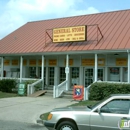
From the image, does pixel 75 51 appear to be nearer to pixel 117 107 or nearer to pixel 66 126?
pixel 66 126

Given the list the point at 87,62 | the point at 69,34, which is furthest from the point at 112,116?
the point at 87,62

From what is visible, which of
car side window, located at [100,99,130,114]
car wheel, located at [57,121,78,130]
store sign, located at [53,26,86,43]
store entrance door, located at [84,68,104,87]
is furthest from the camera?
store entrance door, located at [84,68,104,87]

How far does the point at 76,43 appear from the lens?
21.1m

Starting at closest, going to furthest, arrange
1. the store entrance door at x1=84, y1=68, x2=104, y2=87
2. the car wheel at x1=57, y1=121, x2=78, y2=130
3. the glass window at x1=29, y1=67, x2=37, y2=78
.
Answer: the car wheel at x1=57, y1=121, x2=78, y2=130
the store entrance door at x1=84, y1=68, x2=104, y2=87
the glass window at x1=29, y1=67, x2=37, y2=78

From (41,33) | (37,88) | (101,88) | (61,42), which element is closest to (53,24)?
(41,33)

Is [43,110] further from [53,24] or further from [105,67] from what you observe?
[53,24]

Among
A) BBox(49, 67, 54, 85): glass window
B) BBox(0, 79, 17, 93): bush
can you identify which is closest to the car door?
BBox(0, 79, 17, 93): bush

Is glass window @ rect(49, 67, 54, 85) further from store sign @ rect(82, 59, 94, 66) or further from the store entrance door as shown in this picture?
store sign @ rect(82, 59, 94, 66)

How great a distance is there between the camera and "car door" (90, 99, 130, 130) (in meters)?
6.46

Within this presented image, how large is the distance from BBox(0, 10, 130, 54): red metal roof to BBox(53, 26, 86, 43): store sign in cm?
50

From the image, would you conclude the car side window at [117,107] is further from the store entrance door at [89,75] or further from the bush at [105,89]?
the store entrance door at [89,75]

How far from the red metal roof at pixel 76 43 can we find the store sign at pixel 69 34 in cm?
50

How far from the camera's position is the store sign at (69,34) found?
20297 millimetres

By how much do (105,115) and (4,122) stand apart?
17.2 feet
